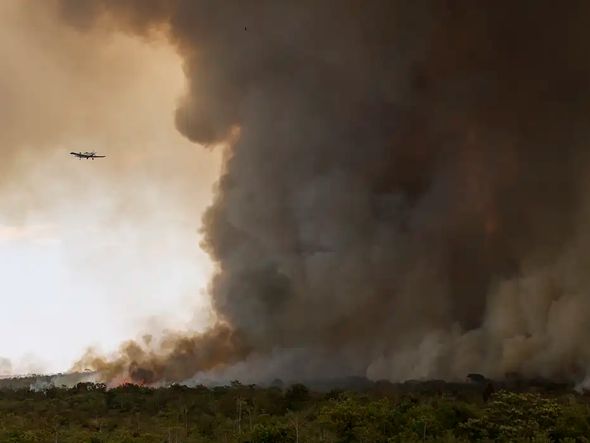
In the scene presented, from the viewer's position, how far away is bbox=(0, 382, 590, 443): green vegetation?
168 ft

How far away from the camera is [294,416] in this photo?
64375 millimetres

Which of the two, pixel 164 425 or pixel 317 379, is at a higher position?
pixel 317 379

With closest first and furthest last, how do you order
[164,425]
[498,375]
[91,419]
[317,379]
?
[164,425]
[91,419]
[498,375]
[317,379]

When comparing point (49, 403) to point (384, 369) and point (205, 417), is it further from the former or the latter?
point (384, 369)

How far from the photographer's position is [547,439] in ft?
153

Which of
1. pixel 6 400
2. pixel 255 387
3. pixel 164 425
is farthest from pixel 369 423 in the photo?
pixel 6 400

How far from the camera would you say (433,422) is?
5309 centimetres

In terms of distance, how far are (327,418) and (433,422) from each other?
307 inches

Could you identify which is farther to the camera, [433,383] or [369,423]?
[433,383]

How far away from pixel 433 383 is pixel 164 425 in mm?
37544

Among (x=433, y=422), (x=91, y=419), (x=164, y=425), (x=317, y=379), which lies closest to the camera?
(x=433, y=422)

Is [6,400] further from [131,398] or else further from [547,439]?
[547,439]

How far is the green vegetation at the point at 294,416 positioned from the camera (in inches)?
2010

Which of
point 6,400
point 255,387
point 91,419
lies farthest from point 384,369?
point 6,400
